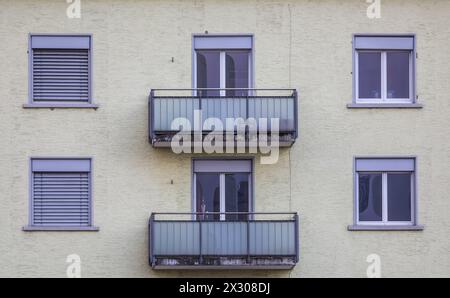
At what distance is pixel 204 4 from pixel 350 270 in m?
7.06

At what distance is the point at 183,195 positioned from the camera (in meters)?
29.4

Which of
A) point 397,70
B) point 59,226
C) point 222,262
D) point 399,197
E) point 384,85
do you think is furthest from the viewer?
point 397,70

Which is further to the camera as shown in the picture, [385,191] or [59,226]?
[385,191]

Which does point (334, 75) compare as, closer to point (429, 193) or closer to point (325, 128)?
point (325, 128)

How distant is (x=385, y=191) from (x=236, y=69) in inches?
178

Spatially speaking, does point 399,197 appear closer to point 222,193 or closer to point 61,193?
point 222,193

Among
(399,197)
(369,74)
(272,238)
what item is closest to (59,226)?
(272,238)

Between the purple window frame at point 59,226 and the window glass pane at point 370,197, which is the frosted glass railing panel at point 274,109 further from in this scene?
the purple window frame at point 59,226

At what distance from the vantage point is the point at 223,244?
28641 mm

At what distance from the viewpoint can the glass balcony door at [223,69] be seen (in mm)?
29906

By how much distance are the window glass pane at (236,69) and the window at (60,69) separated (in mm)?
3228

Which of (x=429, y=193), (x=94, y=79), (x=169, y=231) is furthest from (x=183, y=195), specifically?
(x=429, y=193)
